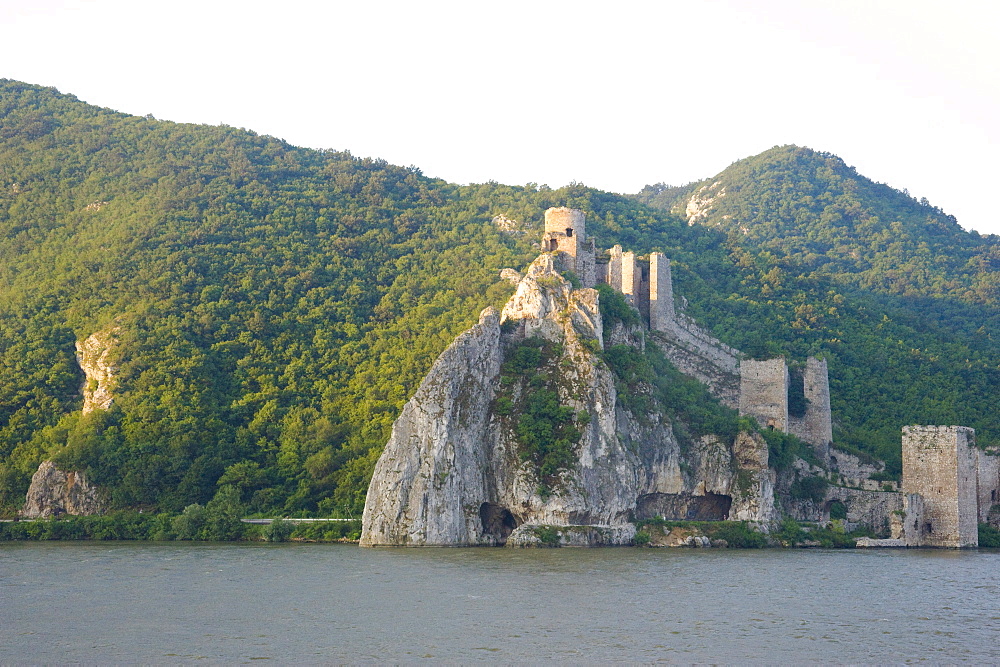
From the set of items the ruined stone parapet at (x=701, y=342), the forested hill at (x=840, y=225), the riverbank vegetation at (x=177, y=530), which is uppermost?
the forested hill at (x=840, y=225)

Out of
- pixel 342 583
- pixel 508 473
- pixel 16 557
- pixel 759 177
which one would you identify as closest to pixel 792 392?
pixel 508 473

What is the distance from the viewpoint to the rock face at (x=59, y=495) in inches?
2510

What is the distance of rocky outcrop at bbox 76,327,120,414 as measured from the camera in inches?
2793

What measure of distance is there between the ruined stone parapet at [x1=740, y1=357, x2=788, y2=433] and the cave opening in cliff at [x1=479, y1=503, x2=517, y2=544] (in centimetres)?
1568

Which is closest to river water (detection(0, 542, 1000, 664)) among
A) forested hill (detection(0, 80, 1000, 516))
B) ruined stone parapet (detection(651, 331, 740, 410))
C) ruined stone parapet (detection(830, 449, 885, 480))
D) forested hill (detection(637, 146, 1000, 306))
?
ruined stone parapet (detection(830, 449, 885, 480))

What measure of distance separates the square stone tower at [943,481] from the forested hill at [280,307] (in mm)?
8714

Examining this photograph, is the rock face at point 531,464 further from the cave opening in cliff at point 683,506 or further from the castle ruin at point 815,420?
the castle ruin at point 815,420

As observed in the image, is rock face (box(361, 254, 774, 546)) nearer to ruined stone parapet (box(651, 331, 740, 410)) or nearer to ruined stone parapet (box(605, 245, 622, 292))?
ruined stone parapet (box(651, 331, 740, 410))

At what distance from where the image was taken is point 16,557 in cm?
5059

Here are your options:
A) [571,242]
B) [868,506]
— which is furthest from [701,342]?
[868,506]

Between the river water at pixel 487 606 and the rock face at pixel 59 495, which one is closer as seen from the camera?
the river water at pixel 487 606

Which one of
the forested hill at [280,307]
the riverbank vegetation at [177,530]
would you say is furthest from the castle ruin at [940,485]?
the riverbank vegetation at [177,530]

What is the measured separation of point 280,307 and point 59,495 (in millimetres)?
22812

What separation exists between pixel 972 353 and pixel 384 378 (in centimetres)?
3983
